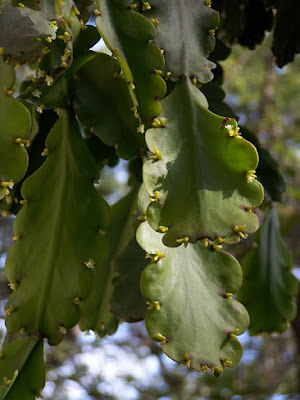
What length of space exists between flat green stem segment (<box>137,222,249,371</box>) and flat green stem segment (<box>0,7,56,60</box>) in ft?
1.10

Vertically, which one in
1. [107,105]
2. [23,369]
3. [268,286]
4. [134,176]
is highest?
[107,105]

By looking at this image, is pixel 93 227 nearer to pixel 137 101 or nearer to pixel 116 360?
pixel 137 101

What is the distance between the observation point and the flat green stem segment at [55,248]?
0.92m

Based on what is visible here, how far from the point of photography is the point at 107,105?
1.01m

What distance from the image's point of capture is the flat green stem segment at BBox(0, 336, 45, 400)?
2.89ft

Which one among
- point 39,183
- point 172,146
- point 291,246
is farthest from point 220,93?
point 291,246

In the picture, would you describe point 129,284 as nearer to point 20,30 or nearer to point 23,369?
point 23,369

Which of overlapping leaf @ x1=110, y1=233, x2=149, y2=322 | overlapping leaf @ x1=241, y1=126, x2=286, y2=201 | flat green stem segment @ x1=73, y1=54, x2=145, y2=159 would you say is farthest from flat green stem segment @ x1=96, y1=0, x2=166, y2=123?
overlapping leaf @ x1=241, y1=126, x2=286, y2=201

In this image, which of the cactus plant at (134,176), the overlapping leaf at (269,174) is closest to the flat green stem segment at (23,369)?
the cactus plant at (134,176)

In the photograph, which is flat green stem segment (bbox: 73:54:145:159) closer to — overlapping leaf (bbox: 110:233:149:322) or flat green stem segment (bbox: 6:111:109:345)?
flat green stem segment (bbox: 6:111:109:345)

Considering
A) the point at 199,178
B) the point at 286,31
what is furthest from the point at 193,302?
the point at 286,31

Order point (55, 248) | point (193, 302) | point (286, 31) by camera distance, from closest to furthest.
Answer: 1. point (193, 302)
2. point (55, 248)
3. point (286, 31)

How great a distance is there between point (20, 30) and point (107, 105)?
8.6 inches

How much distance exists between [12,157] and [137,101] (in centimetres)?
21
